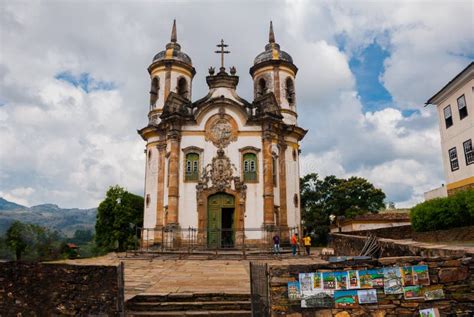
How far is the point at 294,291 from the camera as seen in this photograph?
20.5 feet

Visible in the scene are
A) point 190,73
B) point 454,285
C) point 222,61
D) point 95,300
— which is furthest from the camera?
point 190,73

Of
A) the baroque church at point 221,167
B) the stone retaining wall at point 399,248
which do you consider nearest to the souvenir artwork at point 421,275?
the stone retaining wall at point 399,248

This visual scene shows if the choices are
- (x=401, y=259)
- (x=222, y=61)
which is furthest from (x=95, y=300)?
(x=222, y=61)

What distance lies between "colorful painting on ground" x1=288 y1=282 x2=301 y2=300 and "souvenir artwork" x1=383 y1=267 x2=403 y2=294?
4.60 feet

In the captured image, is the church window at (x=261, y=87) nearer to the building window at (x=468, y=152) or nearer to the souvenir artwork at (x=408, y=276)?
the building window at (x=468, y=152)

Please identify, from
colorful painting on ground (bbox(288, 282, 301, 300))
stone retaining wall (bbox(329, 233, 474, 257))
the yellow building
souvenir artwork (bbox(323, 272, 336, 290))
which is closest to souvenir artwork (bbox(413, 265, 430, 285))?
→ stone retaining wall (bbox(329, 233, 474, 257))

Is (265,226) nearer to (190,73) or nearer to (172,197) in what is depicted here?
(172,197)

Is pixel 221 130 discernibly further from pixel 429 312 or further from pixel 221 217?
pixel 429 312

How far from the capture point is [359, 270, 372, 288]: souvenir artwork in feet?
20.2

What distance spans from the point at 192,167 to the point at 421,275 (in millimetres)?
18834

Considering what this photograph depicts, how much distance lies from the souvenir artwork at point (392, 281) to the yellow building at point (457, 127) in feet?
54.2

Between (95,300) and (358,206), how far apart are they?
A: 37231 millimetres

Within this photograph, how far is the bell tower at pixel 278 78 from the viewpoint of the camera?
27594 mm

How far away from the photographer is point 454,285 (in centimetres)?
612
